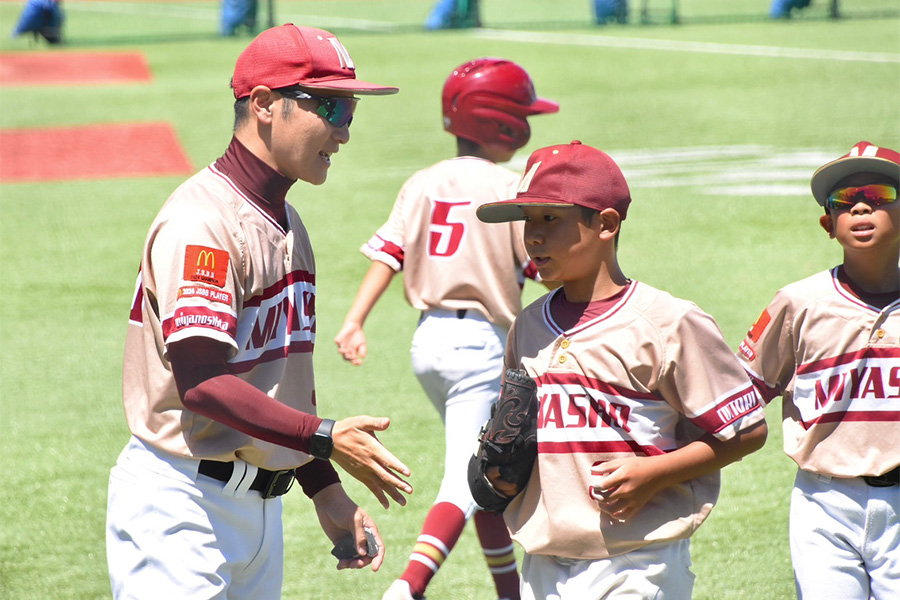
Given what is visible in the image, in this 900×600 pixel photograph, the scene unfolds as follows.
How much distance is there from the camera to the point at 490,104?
187 inches

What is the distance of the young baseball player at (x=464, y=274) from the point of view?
448 cm

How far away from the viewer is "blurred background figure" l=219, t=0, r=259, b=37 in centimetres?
2214

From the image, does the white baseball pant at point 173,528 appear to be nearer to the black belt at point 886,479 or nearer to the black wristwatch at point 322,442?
the black wristwatch at point 322,442

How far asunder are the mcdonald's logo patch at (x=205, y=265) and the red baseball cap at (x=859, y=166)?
1.76m

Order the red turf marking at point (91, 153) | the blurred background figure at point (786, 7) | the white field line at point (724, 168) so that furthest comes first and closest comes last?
the blurred background figure at point (786, 7) < the red turf marking at point (91, 153) < the white field line at point (724, 168)

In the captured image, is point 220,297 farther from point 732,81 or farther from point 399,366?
point 732,81

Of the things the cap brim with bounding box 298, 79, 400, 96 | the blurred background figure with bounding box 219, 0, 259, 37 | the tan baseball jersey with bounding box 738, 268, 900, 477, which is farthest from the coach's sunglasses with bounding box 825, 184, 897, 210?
the blurred background figure with bounding box 219, 0, 259, 37

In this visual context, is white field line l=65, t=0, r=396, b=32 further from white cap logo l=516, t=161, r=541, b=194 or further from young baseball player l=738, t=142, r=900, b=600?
white cap logo l=516, t=161, r=541, b=194

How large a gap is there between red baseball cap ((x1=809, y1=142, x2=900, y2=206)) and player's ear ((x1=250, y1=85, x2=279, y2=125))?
1.59 meters

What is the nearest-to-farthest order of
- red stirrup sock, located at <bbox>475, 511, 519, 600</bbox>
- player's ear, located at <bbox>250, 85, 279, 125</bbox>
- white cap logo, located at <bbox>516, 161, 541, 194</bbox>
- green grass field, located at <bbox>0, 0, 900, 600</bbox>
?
player's ear, located at <bbox>250, 85, 279, 125</bbox> < white cap logo, located at <bbox>516, 161, 541, 194</bbox> < red stirrup sock, located at <bbox>475, 511, 519, 600</bbox> < green grass field, located at <bbox>0, 0, 900, 600</bbox>

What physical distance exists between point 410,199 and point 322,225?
649cm

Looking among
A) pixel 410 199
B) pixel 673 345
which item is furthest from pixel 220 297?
pixel 410 199

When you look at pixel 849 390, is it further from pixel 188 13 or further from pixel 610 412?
pixel 188 13

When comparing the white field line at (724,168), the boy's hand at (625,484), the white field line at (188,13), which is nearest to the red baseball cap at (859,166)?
the boy's hand at (625,484)
